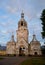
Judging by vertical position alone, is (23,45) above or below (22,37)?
below

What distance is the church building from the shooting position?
200 feet

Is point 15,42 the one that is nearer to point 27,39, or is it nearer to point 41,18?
point 27,39

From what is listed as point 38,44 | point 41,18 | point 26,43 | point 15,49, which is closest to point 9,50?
point 15,49

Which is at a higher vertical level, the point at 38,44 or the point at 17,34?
the point at 17,34

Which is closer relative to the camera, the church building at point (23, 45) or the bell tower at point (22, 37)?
the church building at point (23, 45)

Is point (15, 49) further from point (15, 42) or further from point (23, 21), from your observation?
point (23, 21)

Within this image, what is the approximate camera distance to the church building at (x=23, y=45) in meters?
61.1

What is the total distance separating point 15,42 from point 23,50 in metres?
4.44

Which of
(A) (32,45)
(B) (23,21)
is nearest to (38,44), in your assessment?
(A) (32,45)

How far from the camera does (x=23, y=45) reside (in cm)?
6206

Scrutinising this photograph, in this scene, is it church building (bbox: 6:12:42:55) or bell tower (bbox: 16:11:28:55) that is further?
bell tower (bbox: 16:11:28:55)

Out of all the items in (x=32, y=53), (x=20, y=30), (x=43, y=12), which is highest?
(x=20, y=30)

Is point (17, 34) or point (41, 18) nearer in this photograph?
point (41, 18)

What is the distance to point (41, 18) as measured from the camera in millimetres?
30547
